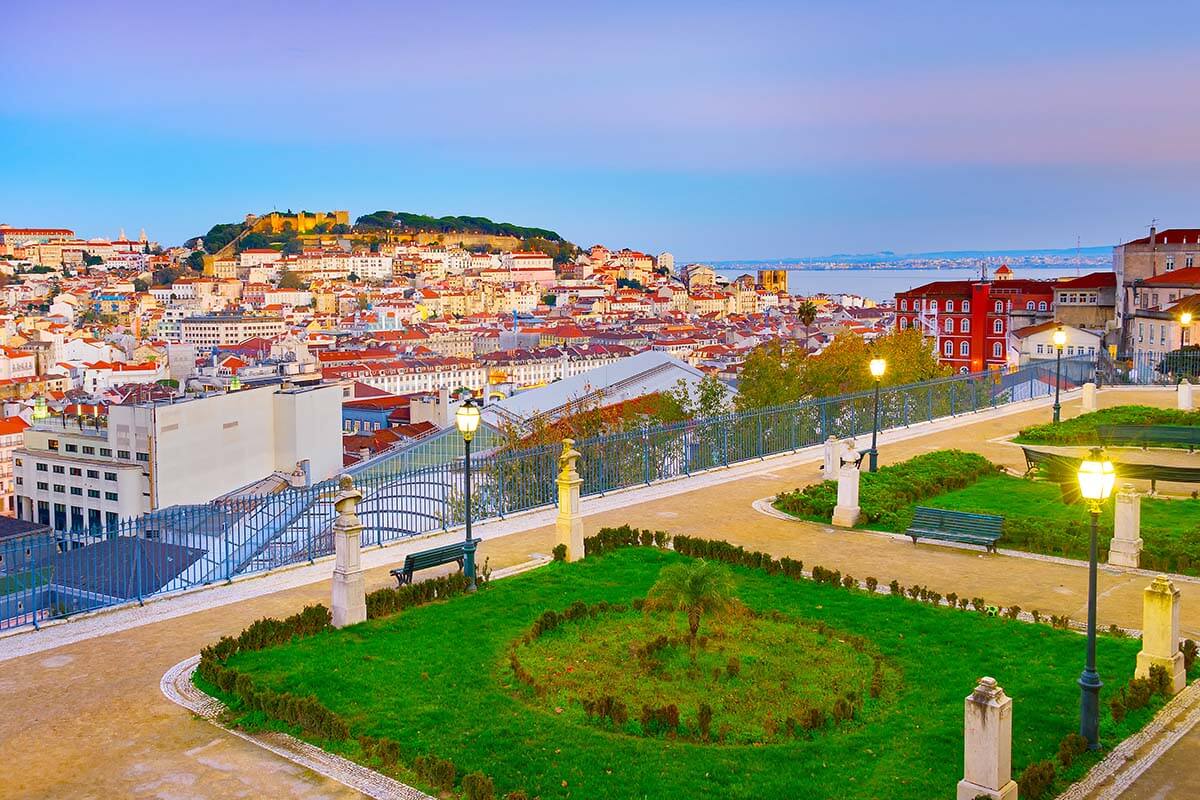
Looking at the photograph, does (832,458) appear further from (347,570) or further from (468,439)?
(347,570)

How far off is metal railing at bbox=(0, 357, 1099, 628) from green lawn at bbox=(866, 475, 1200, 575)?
4.25 meters

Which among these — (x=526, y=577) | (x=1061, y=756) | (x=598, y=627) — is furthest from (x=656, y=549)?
(x=1061, y=756)

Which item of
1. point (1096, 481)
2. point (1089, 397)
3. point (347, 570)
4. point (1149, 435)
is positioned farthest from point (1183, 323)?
point (347, 570)

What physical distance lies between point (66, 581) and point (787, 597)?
306 inches

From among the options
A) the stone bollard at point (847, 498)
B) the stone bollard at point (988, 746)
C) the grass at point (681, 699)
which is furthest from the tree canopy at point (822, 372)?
the stone bollard at point (988, 746)

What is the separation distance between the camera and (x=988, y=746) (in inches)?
273

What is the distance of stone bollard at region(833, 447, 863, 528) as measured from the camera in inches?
614

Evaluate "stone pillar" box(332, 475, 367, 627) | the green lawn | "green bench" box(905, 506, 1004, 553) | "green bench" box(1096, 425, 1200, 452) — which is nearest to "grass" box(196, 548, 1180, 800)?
"stone pillar" box(332, 475, 367, 627)

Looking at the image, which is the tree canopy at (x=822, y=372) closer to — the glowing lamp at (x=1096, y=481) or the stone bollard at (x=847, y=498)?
the stone bollard at (x=847, y=498)

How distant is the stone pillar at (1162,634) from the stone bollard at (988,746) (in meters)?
2.66

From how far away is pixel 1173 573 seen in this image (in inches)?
505

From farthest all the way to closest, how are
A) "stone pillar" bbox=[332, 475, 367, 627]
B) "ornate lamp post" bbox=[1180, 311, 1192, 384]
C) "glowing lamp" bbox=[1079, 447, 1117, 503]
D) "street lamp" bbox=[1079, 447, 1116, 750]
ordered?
"ornate lamp post" bbox=[1180, 311, 1192, 384] < "stone pillar" bbox=[332, 475, 367, 627] < "glowing lamp" bbox=[1079, 447, 1117, 503] < "street lamp" bbox=[1079, 447, 1116, 750]

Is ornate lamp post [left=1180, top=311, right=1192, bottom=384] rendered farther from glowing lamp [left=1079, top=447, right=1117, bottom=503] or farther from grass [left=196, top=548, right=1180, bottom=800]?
glowing lamp [left=1079, top=447, right=1117, bottom=503]

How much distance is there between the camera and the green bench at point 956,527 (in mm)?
14023
